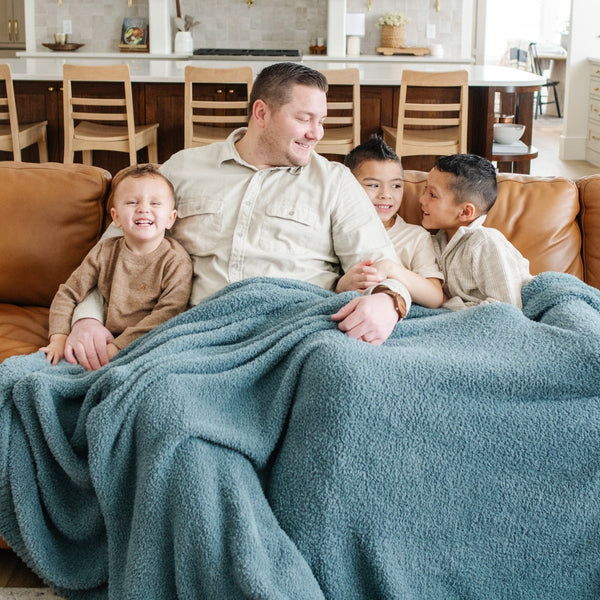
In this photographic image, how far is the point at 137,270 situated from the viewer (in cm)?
214

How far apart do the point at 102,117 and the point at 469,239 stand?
10.1ft

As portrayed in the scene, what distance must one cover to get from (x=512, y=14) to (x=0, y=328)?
44.1 feet

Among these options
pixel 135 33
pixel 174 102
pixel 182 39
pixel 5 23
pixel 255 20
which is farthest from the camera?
Result: pixel 5 23

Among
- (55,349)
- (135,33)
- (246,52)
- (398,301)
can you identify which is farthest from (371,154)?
(135,33)

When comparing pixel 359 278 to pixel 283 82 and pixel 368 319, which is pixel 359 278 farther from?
pixel 283 82

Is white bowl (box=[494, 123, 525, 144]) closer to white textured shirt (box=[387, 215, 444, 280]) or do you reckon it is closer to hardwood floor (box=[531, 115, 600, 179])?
hardwood floor (box=[531, 115, 600, 179])

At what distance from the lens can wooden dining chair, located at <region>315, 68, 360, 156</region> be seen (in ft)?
15.0

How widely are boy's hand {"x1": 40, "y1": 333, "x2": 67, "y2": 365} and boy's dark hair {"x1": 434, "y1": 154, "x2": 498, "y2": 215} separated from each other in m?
1.08

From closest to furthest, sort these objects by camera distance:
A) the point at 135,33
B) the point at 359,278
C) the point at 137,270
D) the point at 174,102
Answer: the point at 359,278
the point at 137,270
the point at 174,102
the point at 135,33

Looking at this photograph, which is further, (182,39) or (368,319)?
(182,39)

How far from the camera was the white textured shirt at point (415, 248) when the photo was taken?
218cm

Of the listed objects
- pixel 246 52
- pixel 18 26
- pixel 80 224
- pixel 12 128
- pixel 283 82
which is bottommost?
pixel 80 224

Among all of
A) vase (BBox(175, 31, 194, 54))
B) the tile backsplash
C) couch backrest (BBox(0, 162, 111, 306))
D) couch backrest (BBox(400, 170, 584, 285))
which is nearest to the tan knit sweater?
couch backrest (BBox(0, 162, 111, 306))

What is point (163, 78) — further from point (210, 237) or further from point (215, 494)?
point (215, 494)
